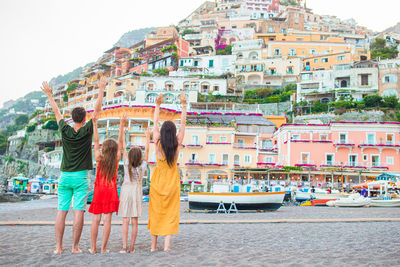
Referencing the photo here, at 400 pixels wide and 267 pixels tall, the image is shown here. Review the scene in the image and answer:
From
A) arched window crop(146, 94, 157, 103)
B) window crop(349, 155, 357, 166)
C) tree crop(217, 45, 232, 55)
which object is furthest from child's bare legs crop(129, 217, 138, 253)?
tree crop(217, 45, 232, 55)

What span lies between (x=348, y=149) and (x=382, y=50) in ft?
152

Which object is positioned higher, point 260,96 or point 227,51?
point 227,51

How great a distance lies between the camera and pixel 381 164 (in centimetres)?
3428

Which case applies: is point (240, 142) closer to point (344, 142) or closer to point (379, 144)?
point (344, 142)

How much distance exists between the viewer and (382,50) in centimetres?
7019

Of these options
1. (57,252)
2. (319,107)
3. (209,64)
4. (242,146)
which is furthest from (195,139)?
(209,64)

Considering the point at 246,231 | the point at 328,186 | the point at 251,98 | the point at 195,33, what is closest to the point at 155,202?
the point at 246,231

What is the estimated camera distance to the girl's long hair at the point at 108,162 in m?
5.32

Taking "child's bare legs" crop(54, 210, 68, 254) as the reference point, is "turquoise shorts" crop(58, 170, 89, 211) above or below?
above

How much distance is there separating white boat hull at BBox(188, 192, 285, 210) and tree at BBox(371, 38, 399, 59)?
58.9m

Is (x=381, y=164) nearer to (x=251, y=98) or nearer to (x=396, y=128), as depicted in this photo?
(x=396, y=128)


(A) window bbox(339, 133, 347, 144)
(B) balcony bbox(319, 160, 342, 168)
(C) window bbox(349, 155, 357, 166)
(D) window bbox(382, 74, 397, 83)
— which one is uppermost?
(D) window bbox(382, 74, 397, 83)

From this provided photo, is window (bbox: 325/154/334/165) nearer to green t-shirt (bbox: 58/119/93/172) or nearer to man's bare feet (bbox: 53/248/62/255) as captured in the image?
green t-shirt (bbox: 58/119/93/172)

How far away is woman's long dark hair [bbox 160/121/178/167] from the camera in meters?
5.20
